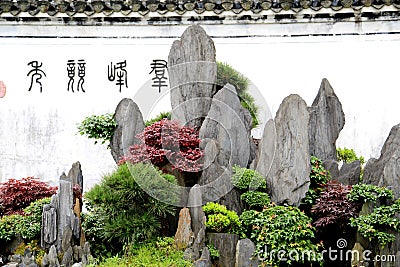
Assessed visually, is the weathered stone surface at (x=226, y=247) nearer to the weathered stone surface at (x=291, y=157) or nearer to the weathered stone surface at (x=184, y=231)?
the weathered stone surface at (x=184, y=231)

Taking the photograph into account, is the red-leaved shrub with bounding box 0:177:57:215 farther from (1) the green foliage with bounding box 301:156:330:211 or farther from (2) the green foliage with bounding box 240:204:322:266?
(1) the green foliage with bounding box 301:156:330:211

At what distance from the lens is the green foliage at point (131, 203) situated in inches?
303

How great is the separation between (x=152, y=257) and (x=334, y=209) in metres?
→ 2.11

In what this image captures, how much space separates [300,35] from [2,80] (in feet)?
16.5

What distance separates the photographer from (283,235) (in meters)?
7.45

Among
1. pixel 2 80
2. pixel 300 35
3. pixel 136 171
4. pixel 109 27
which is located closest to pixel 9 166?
pixel 2 80

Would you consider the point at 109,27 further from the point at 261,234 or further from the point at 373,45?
the point at 261,234

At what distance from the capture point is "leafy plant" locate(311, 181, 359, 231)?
7.80m

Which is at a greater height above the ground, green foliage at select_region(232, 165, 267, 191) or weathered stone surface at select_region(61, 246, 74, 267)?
green foliage at select_region(232, 165, 267, 191)

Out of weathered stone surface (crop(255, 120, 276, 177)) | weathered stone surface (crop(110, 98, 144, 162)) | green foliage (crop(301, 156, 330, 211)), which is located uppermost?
weathered stone surface (crop(110, 98, 144, 162))

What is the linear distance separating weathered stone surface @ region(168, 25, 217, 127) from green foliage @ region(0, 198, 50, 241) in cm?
204

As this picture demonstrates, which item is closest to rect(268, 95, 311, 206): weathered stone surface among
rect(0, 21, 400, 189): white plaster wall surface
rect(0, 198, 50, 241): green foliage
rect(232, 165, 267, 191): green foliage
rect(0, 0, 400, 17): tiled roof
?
rect(232, 165, 267, 191): green foliage

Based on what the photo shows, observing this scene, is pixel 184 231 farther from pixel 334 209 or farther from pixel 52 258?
pixel 334 209

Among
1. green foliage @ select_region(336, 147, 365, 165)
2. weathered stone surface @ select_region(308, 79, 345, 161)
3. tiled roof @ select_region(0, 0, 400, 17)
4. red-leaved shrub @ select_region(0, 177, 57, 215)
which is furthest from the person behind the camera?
tiled roof @ select_region(0, 0, 400, 17)
